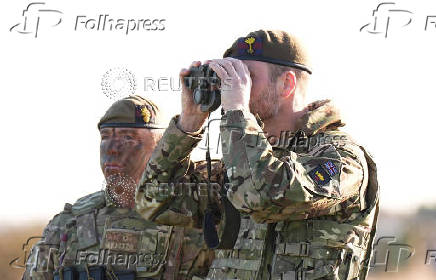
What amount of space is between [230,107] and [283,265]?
942 millimetres

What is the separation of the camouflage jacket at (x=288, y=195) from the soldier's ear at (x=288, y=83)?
0.17 metres

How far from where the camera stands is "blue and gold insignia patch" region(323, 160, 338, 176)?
250 inches

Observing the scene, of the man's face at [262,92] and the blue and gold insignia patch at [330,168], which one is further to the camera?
the man's face at [262,92]

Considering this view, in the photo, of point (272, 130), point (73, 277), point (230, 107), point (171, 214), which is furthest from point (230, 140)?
point (73, 277)

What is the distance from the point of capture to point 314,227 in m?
6.61

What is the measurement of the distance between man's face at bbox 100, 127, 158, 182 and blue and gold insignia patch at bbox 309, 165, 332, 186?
3.46 meters

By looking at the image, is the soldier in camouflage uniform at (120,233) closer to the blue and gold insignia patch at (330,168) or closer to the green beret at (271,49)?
the green beret at (271,49)

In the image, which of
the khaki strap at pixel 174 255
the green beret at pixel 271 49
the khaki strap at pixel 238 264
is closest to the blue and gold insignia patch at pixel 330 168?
the khaki strap at pixel 238 264

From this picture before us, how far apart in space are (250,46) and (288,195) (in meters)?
1.17

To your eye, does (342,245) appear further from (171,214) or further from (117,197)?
(117,197)

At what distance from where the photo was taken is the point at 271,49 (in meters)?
7.00

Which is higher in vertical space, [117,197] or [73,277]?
[117,197]

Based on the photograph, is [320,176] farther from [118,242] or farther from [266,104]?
[118,242]

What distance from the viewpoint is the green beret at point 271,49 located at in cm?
698
